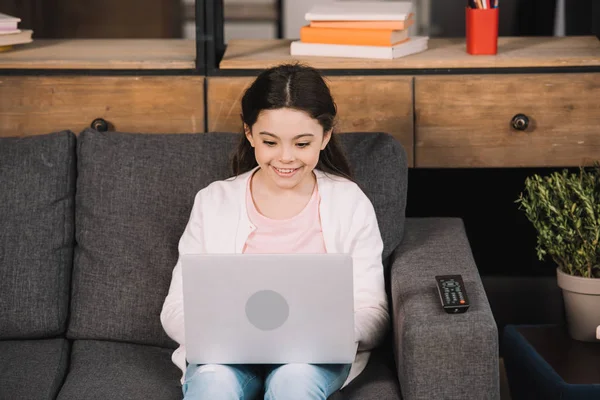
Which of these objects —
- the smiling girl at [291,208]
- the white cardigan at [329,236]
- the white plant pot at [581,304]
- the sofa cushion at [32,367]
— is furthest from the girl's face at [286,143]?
the white plant pot at [581,304]

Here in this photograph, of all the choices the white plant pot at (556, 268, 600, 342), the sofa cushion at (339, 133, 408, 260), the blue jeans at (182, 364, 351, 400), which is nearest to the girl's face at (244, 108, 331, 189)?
the sofa cushion at (339, 133, 408, 260)

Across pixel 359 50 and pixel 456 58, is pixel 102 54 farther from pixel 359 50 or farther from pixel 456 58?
pixel 456 58

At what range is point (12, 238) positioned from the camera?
2170 mm

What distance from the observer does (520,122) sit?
243cm

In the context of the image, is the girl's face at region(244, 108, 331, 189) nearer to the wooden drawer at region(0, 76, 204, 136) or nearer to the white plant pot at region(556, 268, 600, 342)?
the wooden drawer at region(0, 76, 204, 136)

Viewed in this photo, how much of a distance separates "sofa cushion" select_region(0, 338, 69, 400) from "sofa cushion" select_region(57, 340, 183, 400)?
2 cm

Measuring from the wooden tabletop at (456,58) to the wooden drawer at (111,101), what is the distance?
13 centimetres

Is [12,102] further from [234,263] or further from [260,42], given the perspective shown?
[234,263]

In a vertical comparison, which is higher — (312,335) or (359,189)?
(359,189)

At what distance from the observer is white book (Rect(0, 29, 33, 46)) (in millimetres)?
2578

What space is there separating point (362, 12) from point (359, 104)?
229 mm

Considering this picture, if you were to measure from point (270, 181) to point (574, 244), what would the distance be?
0.74m

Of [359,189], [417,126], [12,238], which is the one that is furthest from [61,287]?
[417,126]

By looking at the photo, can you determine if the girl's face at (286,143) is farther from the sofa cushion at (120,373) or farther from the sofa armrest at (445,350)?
the sofa cushion at (120,373)
